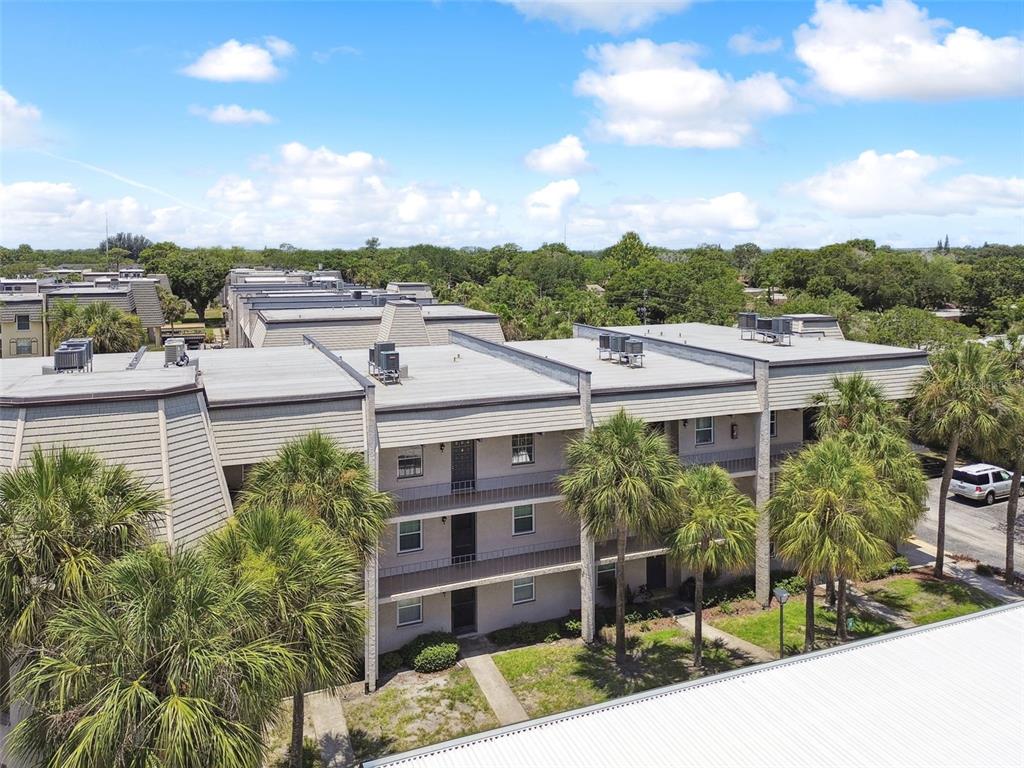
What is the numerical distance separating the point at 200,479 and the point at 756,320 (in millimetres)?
30469

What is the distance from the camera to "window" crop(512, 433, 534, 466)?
1105 inches

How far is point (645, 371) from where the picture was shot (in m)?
32.3

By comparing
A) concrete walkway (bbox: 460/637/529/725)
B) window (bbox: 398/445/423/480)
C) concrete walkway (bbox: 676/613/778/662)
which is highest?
window (bbox: 398/445/423/480)

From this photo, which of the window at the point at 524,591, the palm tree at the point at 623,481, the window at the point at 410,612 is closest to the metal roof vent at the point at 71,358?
the window at the point at 410,612

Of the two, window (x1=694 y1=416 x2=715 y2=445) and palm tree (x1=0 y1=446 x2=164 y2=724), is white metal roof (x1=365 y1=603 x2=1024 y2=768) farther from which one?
window (x1=694 y1=416 x2=715 y2=445)

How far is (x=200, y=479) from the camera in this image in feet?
65.1

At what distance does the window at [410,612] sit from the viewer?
26672 millimetres

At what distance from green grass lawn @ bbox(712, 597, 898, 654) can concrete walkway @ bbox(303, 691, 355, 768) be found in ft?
48.3

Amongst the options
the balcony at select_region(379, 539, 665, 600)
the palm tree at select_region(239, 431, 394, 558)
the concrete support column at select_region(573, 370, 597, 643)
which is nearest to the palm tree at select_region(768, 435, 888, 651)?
the balcony at select_region(379, 539, 665, 600)

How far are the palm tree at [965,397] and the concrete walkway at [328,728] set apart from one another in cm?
2495

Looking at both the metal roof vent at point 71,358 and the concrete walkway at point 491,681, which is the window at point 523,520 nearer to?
the concrete walkway at point 491,681

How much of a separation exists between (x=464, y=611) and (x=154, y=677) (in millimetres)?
17297

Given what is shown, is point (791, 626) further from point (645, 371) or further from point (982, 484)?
point (982, 484)

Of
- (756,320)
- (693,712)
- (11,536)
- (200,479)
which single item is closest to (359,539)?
(200,479)
